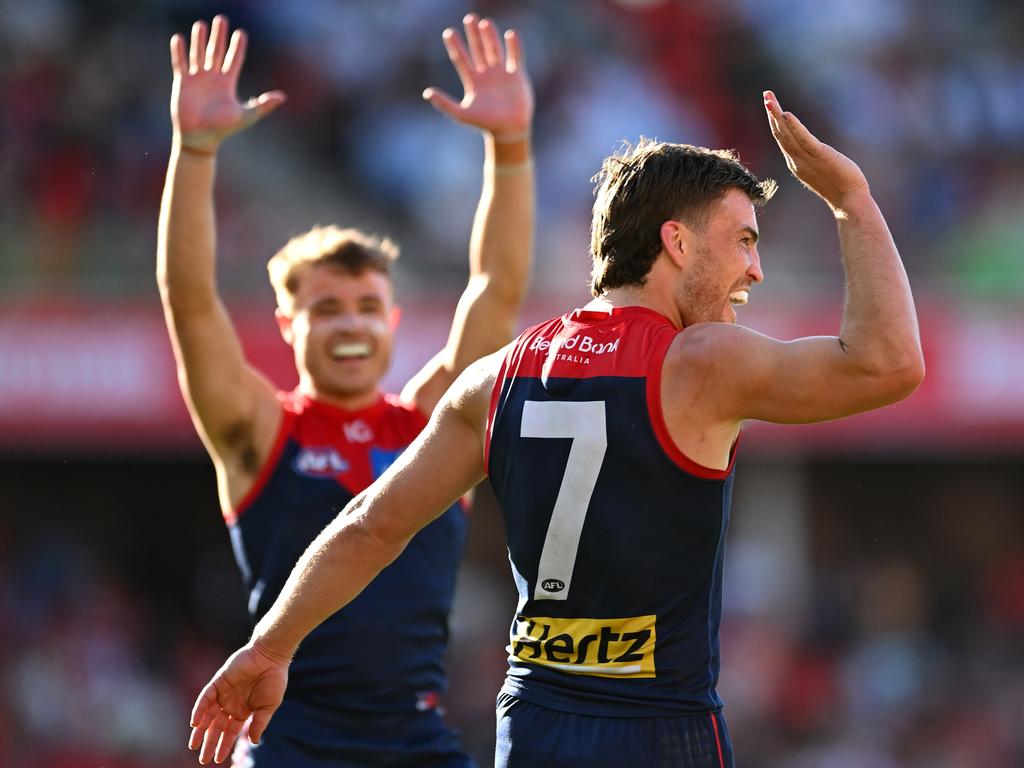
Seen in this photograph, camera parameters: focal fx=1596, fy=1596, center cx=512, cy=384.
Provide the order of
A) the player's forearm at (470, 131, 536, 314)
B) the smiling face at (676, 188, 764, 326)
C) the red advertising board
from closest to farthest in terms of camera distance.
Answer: the smiling face at (676, 188, 764, 326), the player's forearm at (470, 131, 536, 314), the red advertising board

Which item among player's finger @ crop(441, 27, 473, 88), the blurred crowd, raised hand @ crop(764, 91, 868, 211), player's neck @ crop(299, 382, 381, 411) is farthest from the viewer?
the blurred crowd

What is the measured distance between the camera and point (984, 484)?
15992mm

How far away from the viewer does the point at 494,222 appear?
18.1ft

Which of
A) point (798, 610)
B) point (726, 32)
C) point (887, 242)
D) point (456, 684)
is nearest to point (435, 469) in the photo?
point (887, 242)

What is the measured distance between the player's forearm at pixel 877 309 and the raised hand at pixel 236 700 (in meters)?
1.61

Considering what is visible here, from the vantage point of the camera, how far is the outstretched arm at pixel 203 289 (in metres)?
5.02

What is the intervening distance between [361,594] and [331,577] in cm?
109

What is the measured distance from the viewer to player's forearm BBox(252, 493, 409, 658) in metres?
3.86

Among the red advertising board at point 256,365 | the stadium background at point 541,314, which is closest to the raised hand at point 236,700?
the red advertising board at point 256,365

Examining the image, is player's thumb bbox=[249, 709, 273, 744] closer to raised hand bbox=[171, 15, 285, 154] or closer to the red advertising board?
raised hand bbox=[171, 15, 285, 154]

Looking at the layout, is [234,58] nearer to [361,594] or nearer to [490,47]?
[490,47]

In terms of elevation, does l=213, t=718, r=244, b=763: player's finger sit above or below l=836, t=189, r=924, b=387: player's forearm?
below

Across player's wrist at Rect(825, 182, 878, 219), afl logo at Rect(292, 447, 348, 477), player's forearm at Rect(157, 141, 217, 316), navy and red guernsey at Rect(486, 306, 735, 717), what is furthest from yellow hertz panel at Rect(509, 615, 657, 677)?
player's forearm at Rect(157, 141, 217, 316)

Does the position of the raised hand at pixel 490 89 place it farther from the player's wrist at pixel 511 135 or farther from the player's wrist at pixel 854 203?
the player's wrist at pixel 854 203
